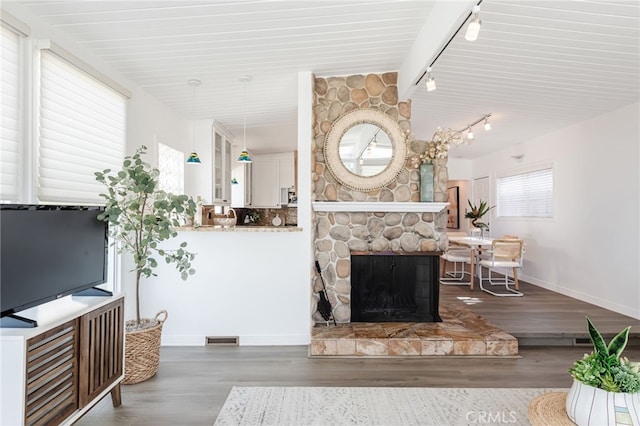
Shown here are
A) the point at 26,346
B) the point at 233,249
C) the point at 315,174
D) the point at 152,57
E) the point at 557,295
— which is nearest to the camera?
the point at 26,346

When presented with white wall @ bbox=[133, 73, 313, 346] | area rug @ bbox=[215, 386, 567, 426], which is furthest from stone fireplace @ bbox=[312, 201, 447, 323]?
area rug @ bbox=[215, 386, 567, 426]

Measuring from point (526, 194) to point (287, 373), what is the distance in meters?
5.47

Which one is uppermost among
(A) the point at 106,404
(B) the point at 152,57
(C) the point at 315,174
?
(B) the point at 152,57

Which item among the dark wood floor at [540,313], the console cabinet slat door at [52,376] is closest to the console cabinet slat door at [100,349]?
the console cabinet slat door at [52,376]

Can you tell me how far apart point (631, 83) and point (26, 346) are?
17.7 ft

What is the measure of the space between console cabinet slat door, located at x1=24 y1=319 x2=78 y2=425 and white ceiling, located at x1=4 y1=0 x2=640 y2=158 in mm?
2036

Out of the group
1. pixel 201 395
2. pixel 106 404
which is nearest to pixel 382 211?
pixel 201 395

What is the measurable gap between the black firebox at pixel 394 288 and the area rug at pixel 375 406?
4.16ft

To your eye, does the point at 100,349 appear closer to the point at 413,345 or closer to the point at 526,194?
the point at 413,345

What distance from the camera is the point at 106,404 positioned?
96.7 inches

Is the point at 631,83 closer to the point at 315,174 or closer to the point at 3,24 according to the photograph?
the point at 315,174

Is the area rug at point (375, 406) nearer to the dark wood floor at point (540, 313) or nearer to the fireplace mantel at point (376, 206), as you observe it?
the dark wood floor at point (540, 313)

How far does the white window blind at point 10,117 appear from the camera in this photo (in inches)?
81.0

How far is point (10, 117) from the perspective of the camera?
2098mm
